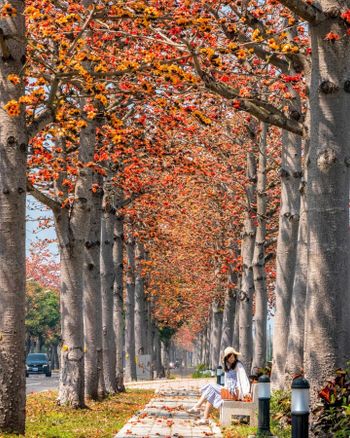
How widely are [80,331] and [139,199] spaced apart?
10510 millimetres

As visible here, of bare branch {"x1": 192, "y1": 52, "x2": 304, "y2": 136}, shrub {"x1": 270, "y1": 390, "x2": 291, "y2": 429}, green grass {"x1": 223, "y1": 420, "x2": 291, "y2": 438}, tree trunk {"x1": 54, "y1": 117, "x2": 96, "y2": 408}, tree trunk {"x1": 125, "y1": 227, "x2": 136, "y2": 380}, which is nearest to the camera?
green grass {"x1": 223, "y1": 420, "x2": 291, "y2": 438}

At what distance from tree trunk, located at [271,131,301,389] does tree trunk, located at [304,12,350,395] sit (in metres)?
7.57

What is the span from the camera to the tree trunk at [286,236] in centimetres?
1889

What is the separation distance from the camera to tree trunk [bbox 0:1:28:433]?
11.9m

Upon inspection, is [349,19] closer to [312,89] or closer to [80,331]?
[312,89]

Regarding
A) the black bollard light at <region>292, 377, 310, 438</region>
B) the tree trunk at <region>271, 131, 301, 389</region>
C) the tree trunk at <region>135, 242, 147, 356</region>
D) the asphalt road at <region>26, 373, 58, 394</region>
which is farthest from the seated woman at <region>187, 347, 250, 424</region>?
the tree trunk at <region>135, 242, 147, 356</region>

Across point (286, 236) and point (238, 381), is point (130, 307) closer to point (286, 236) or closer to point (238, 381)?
point (286, 236)

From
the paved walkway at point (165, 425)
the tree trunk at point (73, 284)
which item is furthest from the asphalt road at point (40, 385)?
the tree trunk at point (73, 284)

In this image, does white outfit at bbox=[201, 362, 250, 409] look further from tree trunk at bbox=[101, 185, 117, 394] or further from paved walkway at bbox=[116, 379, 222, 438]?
tree trunk at bbox=[101, 185, 117, 394]

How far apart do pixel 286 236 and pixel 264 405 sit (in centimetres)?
865

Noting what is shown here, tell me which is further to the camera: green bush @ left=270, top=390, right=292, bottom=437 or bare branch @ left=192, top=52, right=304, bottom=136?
bare branch @ left=192, top=52, right=304, bottom=136

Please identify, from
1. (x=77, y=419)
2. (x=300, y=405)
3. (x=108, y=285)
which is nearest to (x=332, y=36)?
(x=300, y=405)

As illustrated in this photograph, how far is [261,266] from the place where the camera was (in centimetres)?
2536

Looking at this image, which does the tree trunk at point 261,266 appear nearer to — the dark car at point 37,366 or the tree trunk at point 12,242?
the tree trunk at point 12,242
